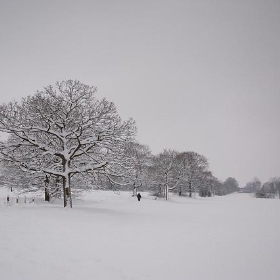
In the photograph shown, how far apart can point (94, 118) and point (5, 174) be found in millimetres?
17078

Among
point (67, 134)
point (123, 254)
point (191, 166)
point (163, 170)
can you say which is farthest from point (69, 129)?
point (191, 166)

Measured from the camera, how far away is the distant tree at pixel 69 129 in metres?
17.2

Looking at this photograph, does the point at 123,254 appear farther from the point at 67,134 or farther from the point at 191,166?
the point at 191,166

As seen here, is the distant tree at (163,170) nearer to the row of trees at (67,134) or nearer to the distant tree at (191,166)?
the distant tree at (191,166)

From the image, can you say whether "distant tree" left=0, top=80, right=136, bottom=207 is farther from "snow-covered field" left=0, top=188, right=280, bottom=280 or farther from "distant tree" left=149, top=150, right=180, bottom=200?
"distant tree" left=149, top=150, right=180, bottom=200

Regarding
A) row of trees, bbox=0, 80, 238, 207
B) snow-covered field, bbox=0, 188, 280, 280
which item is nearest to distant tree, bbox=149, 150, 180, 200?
row of trees, bbox=0, 80, 238, 207

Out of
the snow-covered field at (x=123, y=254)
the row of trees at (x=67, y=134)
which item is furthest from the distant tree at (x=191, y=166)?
the snow-covered field at (x=123, y=254)

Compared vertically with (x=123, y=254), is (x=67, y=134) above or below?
above

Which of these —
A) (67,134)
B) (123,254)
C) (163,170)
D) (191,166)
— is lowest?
(123,254)

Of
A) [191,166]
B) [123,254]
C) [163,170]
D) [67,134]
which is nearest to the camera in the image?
[123,254]

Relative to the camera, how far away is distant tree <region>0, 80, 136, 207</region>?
17.2 metres

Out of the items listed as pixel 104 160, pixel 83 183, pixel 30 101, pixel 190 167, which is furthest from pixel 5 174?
pixel 190 167

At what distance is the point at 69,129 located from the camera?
718 inches

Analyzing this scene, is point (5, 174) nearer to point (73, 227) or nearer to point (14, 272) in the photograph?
point (73, 227)
